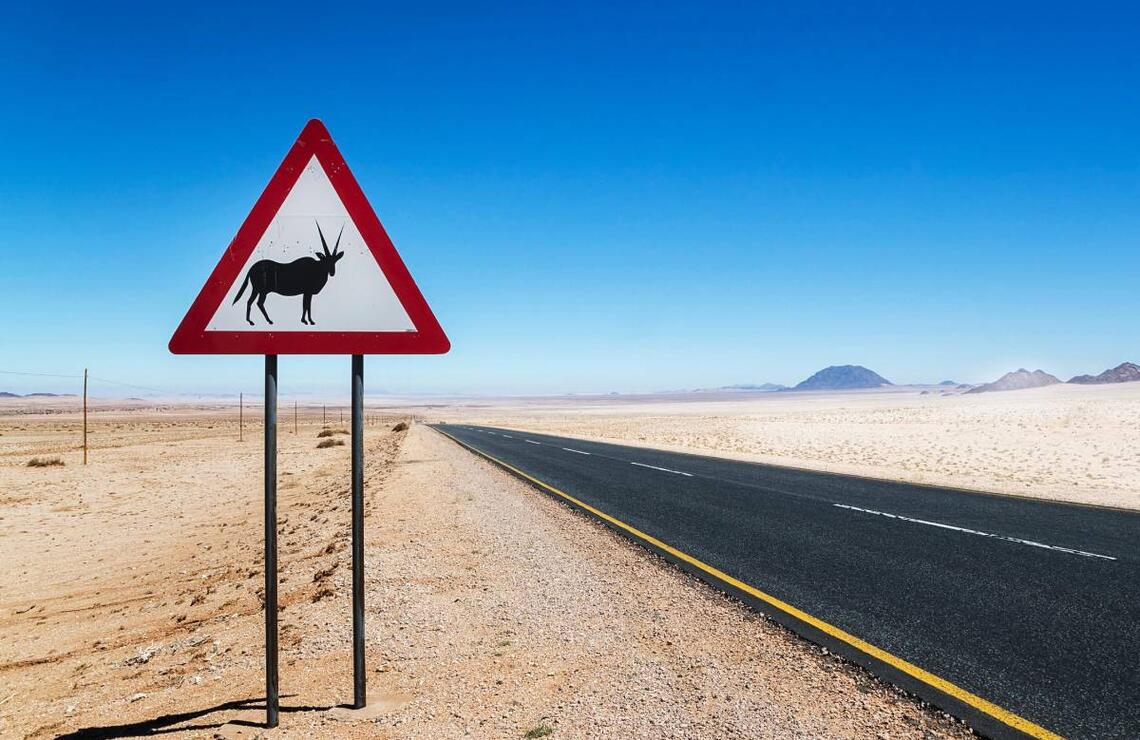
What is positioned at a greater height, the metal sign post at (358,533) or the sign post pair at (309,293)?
the sign post pair at (309,293)

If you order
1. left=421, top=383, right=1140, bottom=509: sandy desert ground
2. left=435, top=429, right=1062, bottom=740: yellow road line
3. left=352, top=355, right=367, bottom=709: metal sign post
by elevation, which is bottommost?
left=421, top=383, right=1140, bottom=509: sandy desert ground

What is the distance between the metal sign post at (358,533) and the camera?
309 centimetres

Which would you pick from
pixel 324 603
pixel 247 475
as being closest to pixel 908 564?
pixel 324 603

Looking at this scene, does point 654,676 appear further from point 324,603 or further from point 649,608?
point 324,603

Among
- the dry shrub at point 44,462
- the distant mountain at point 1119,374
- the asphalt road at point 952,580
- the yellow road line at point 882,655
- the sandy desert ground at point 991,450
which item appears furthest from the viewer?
the distant mountain at point 1119,374

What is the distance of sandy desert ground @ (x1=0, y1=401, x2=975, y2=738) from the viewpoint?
138 inches

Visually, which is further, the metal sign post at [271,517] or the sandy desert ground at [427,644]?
the sandy desert ground at [427,644]

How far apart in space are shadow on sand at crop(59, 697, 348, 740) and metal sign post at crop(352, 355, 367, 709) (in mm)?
271

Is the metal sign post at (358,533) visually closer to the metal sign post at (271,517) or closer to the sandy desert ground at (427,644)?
the sandy desert ground at (427,644)

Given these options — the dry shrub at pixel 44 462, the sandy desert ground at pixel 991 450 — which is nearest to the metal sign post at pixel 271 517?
the sandy desert ground at pixel 991 450

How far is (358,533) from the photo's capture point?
3293mm

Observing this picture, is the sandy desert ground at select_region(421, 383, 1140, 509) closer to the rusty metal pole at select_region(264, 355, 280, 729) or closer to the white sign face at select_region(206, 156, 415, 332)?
the white sign face at select_region(206, 156, 415, 332)

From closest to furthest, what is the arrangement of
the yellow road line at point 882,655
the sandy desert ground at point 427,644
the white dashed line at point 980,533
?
the yellow road line at point 882,655 → the sandy desert ground at point 427,644 → the white dashed line at point 980,533

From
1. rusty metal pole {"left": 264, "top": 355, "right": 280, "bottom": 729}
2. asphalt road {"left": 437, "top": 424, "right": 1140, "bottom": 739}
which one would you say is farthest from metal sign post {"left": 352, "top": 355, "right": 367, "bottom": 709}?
asphalt road {"left": 437, "top": 424, "right": 1140, "bottom": 739}
